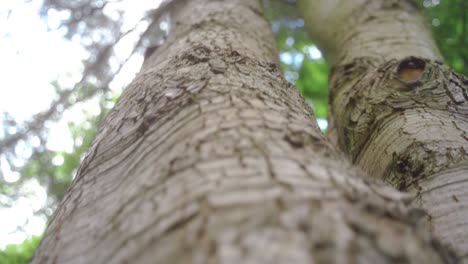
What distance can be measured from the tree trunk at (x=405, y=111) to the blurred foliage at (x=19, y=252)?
3.95m

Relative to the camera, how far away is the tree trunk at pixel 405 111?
124cm

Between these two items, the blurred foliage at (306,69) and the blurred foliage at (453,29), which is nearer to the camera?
the blurred foliage at (453,29)

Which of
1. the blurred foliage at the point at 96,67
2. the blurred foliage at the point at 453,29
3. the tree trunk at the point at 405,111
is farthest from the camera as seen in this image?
the blurred foliage at the point at 453,29

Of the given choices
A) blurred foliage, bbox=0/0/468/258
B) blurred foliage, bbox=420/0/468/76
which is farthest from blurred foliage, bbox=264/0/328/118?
blurred foliage, bbox=420/0/468/76

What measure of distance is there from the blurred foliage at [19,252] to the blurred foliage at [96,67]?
0.05 ft

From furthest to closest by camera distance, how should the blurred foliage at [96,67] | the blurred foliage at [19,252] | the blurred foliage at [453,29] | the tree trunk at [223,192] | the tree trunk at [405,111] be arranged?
the blurred foliage at [19,252] < the blurred foliage at [453,29] < the blurred foliage at [96,67] < the tree trunk at [405,111] < the tree trunk at [223,192]

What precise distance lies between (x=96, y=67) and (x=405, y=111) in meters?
2.58

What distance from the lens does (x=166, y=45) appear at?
1.81 m

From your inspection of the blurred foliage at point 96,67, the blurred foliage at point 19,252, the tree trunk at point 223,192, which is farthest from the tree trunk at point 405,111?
the blurred foliage at point 19,252

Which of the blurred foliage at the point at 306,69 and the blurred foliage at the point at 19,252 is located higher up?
the blurred foliage at the point at 306,69

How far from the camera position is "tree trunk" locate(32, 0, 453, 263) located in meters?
0.53

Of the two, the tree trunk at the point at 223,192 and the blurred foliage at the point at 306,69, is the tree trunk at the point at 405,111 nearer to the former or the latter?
the tree trunk at the point at 223,192

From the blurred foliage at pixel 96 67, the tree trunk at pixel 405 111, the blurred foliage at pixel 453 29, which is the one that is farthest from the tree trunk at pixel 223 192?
the blurred foliage at pixel 453 29

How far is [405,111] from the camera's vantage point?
155 cm
